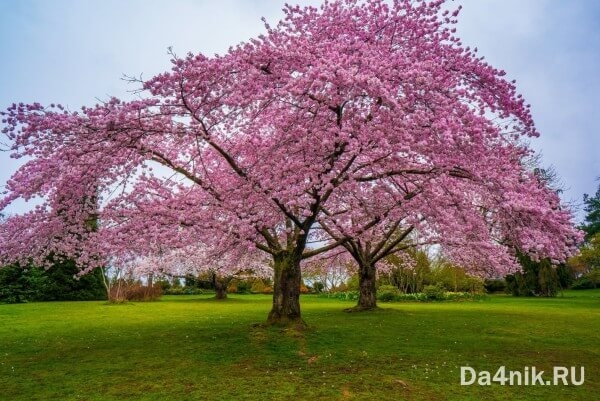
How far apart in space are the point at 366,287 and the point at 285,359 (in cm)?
1360

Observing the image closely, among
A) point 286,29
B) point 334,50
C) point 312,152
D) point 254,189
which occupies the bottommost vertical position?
point 254,189

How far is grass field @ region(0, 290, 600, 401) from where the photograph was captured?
799 centimetres

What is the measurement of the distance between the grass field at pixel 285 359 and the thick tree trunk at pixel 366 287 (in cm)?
561

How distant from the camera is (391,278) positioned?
148 ft

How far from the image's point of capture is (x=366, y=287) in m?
23.6

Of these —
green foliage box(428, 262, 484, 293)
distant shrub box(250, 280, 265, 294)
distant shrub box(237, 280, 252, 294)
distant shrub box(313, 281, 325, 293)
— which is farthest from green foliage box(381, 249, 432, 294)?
distant shrub box(237, 280, 252, 294)

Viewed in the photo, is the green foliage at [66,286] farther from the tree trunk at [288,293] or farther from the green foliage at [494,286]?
the green foliage at [494,286]

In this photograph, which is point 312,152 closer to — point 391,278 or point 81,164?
point 81,164

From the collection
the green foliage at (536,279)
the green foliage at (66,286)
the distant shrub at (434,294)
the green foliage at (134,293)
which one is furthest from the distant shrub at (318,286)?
the green foliage at (66,286)

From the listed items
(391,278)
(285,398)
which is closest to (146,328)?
(285,398)

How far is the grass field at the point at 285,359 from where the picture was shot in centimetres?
799

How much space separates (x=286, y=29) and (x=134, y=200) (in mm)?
6646

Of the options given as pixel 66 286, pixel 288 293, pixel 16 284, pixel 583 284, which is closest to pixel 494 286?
pixel 583 284

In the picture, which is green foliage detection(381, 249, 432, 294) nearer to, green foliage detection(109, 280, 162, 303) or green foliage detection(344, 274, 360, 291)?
green foliage detection(344, 274, 360, 291)
